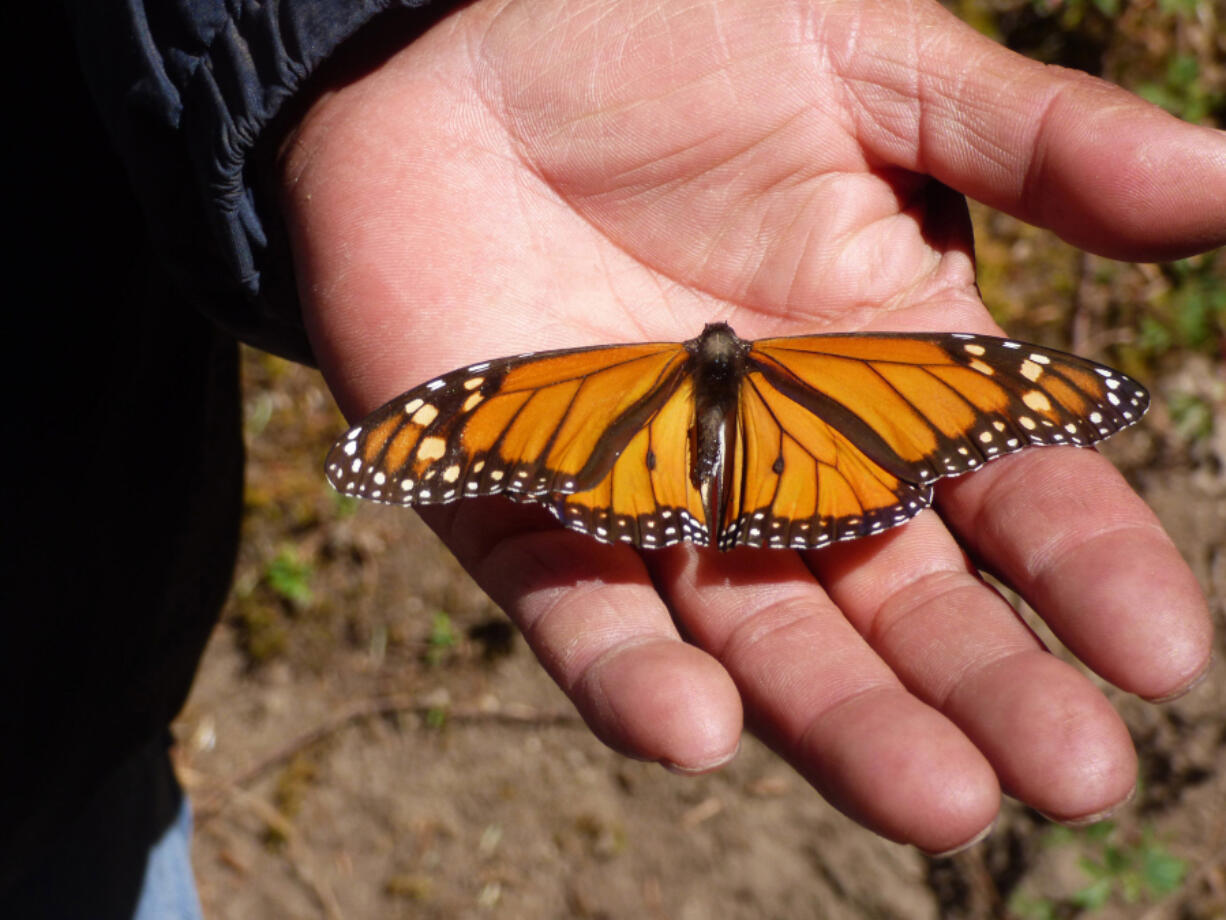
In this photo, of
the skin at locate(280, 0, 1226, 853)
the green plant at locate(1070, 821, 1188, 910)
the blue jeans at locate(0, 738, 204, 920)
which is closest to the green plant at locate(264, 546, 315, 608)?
the blue jeans at locate(0, 738, 204, 920)

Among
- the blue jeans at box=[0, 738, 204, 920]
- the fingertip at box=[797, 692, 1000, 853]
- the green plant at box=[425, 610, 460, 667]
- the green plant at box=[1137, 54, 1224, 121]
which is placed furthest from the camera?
the green plant at box=[1137, 54, 1224, 121]

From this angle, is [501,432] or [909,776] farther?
[501,432]

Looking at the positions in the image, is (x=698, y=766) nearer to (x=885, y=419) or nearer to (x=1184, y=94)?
(x=885, y=419)

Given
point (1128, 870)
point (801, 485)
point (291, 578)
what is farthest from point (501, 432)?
point (1128, 870)

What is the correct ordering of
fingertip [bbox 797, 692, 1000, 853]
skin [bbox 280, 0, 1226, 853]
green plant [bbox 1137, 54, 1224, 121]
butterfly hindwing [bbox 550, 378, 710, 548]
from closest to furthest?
1. fingertip [bbox 797, 692, 1000, 853]
2. skin [bbox 280, 0, 1226, 853]
3. butterfly hindwing [bbox 550, 378, 710, 548]
4. green plant [bbox 1137, 54, 1224, 121]

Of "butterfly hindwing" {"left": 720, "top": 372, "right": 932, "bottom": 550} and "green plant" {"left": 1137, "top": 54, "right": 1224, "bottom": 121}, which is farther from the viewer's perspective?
"green plant" {"left": 1137, "top": 54, "right": 1224, "bottom": 121}

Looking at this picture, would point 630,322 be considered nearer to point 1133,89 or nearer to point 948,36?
point 948,36

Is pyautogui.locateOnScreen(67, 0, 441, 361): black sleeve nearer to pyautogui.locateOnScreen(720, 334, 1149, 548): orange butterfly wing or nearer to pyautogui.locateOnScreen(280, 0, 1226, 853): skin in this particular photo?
pyautogui.locateOnScreen(280, 0, 1226, 853): skin

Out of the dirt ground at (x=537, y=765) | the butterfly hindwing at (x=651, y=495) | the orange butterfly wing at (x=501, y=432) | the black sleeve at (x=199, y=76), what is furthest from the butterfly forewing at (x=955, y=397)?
the dirt ground at (x=537, y=765)
